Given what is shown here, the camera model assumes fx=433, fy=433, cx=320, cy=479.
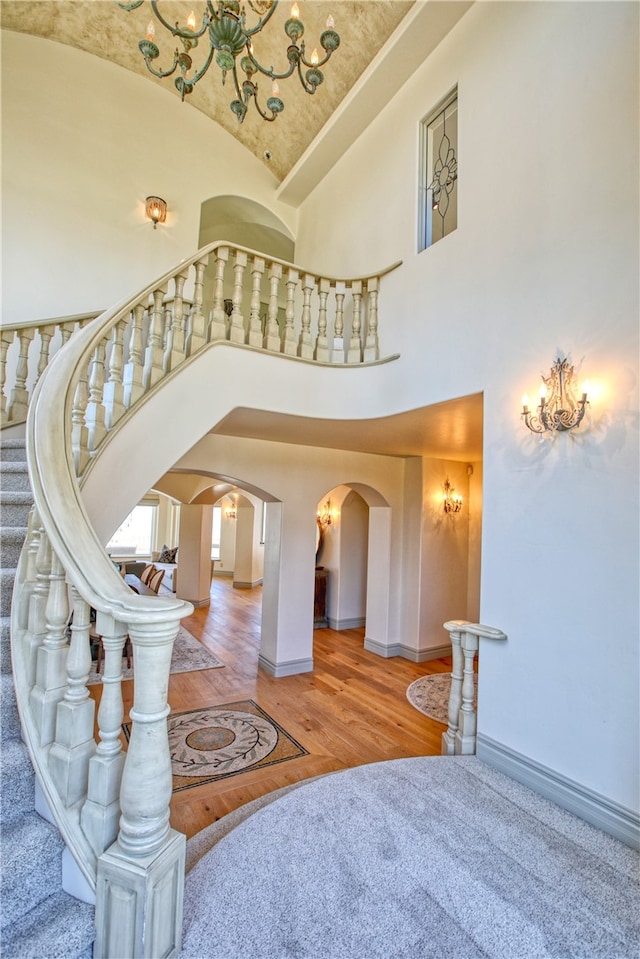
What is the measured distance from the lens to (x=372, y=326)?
3.68 metres

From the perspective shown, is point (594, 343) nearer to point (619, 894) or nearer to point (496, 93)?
point (496, 93)

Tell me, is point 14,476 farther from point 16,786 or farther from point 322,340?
point 322,340

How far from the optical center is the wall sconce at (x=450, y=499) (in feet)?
19.2

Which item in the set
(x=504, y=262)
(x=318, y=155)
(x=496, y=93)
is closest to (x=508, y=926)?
(x=504, y=262)

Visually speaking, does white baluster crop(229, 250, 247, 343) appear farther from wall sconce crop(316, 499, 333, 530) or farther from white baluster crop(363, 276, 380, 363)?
wall sconce crop(316, 499, 333, 530)

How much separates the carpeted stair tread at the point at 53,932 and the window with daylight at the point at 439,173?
13.4 feet

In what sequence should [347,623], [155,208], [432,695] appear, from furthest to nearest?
1. [347,623]
2. [155,208]
3. [432,695]

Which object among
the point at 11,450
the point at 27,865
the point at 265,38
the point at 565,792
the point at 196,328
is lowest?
the point at 565,792

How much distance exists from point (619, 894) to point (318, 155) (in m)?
6.14

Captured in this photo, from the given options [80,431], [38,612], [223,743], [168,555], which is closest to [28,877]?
[38,612]

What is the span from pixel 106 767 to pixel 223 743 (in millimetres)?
2604

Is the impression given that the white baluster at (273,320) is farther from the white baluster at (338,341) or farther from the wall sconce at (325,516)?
the wall sconce at (325,516)

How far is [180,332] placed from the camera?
9.73ft

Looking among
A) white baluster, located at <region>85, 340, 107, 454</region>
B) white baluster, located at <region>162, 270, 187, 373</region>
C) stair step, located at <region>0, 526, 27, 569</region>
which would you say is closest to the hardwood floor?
stair step, located at <region>0, 526, 27, 569</region>
